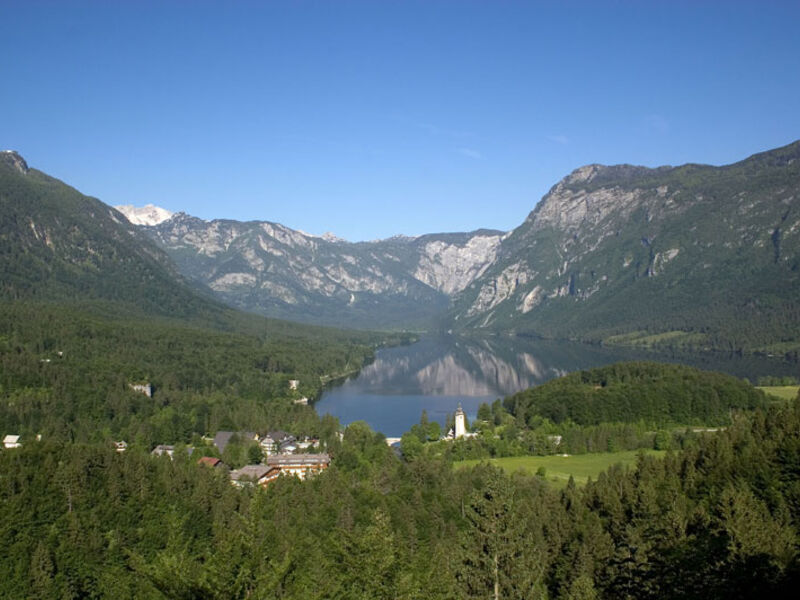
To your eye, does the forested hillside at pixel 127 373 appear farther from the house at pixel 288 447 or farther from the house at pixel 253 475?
the house at pixel 253 475

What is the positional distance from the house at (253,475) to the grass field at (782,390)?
74.5 meters

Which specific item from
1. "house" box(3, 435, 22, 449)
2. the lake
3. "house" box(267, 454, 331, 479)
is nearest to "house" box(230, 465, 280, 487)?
"house" box(267, 454, 331, 479)

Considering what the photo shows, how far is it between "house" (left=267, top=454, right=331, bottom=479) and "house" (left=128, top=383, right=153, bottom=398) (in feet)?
130

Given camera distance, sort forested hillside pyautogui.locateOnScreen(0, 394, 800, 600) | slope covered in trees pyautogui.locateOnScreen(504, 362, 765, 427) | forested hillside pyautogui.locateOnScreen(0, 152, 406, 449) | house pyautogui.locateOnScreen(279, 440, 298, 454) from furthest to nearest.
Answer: slope covered in trees pyautogui.locateOnScreen(504, 362, 765, 427), forested hillside pyautogui.locateOnScreen(0, 152, 406, 449), house pyautogui.locateOnScreen(279, 440, 298, 454), forested hillside pyautogui.locateOnScreen(0, 394, 800, 600)

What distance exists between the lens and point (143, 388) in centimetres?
10856

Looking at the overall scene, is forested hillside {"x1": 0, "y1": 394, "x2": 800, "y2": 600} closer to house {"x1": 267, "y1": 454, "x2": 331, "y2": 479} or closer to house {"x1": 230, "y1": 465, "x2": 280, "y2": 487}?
house {"x1": 230, "y1": 465, "x2": 280, "y2": 487}

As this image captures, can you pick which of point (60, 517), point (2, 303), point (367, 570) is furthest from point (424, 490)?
point (2, 303)

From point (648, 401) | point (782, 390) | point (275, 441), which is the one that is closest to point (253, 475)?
point (275, 441)

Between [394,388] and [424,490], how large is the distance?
9359cm

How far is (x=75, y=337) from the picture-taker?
407 feet

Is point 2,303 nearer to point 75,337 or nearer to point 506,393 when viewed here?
point 75,337

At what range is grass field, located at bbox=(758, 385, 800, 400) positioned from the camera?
10638 centimetres

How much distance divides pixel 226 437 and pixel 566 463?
3967 centimetres

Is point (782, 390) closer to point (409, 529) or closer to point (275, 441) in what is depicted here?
point (275, 441)
